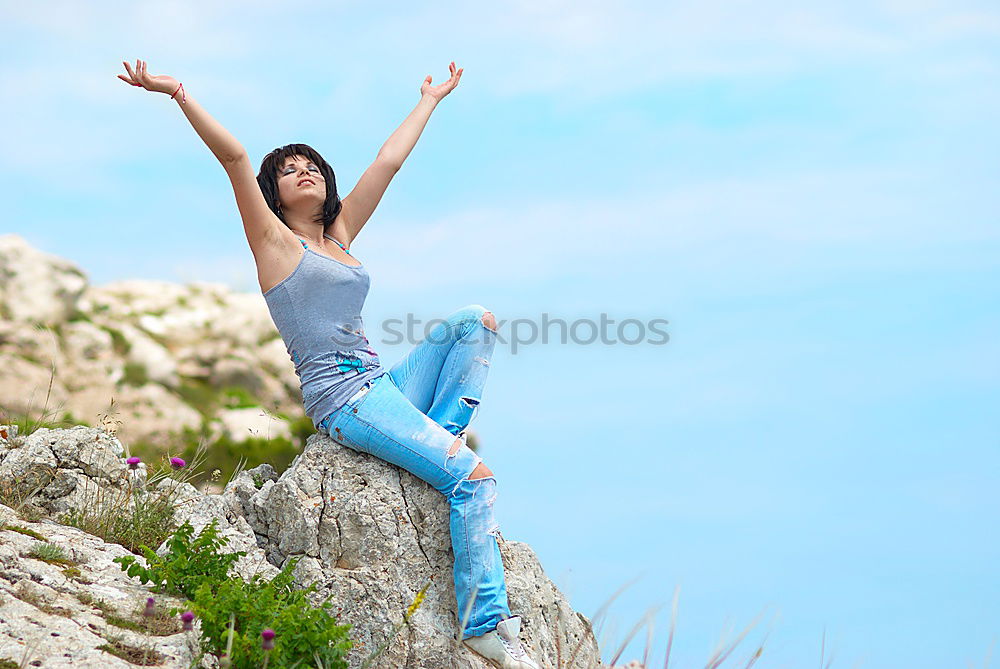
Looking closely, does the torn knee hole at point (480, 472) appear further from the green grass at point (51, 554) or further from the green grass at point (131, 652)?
the green grass at point (51, 554)

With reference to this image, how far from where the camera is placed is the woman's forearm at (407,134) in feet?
21.3

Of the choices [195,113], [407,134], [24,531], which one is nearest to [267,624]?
[24,531]

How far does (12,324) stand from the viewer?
1470 centimetres

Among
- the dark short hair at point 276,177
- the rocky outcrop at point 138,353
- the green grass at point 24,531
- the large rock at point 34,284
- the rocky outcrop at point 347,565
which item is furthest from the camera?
the large rock at point 34,284

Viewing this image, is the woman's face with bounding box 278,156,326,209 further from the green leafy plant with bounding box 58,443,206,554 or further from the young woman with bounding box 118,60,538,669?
the green leafy plant with bounding box 58,443,206,554

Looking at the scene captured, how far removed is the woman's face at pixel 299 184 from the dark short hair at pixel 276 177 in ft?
0.13

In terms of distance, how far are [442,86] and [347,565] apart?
12.0 feet

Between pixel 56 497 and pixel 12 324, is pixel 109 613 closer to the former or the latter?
pixel 56 497

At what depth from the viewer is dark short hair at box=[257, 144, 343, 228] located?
19.2 feet

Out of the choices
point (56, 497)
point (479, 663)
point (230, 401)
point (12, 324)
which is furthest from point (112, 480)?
point (12, 324)

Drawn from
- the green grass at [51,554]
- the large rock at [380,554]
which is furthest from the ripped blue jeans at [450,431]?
the green grass at [51,554]

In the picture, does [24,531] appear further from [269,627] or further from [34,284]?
[34,284]

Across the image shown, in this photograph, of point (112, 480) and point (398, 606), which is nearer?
point (398, 606)

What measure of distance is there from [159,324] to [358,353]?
38.6 feet
